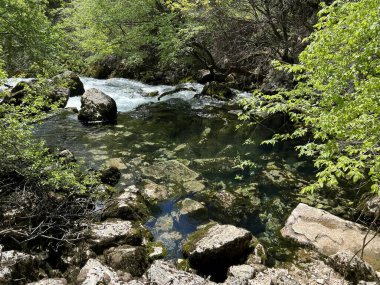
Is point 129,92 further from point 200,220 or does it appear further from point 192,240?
point 192,240

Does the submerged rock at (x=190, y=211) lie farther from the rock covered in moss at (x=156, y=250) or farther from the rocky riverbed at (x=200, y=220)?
the rock covered in moss at (x=156, y=250)

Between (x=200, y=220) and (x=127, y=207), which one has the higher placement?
(x=127, y=207)

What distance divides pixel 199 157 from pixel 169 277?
7372 mm

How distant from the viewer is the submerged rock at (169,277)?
18.7 feet

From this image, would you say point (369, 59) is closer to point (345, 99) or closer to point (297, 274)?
point (345, 99)

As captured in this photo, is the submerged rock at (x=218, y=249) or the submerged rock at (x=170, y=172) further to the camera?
the submerged rock at (x=170, y=172)

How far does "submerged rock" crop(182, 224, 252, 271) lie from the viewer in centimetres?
670

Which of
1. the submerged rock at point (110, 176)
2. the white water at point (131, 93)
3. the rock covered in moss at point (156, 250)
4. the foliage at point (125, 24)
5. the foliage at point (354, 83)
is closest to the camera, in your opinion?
the foliage at point (354, 83)

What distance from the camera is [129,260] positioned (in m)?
6.30

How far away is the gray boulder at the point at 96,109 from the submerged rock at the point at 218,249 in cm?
1136

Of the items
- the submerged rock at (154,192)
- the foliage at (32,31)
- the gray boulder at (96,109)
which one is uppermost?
the foliage at (32,31)

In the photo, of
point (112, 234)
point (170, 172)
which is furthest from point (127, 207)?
point (170, 172)

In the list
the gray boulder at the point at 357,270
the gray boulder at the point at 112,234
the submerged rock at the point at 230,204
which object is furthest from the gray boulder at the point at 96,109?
the gray boulder at the point at 357,270

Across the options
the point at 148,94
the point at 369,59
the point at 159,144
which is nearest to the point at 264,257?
the point at 369,59
